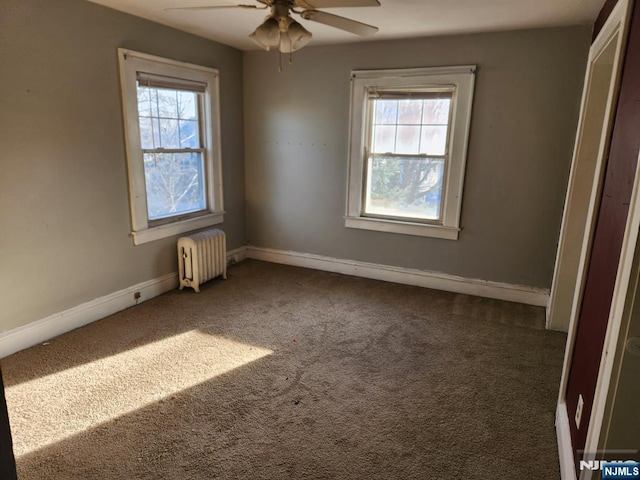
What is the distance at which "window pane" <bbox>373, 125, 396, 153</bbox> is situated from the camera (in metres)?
4.16

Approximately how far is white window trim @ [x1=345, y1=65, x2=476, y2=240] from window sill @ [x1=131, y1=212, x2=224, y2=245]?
4.88 ft

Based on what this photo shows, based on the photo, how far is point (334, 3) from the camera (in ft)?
7.34

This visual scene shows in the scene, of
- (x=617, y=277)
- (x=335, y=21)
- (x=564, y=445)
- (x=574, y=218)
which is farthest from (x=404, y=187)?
(x=617, y=277)

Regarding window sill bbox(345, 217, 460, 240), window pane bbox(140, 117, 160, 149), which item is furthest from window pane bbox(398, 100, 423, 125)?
window pane bbox(140, 117, 160, 149)

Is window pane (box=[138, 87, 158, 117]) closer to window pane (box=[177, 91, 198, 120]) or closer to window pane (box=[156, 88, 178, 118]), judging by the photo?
window pane (box=[156, 88, 178, 118])

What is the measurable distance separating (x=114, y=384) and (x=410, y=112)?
3.44m

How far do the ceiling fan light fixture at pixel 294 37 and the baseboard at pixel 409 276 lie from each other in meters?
2.64

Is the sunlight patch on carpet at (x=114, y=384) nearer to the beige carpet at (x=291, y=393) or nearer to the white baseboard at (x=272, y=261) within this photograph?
the beige carpet at (x=291, y=393)

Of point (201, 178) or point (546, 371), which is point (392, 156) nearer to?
point (201, 178)

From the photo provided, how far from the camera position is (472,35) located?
3654mm

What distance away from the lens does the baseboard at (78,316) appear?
284 centimetres

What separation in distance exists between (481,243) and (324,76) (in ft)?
7.78

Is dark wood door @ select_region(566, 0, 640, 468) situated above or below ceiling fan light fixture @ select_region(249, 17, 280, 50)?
below

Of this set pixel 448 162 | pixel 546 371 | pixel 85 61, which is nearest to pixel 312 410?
pixel 546 371
